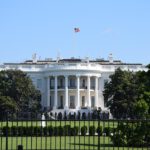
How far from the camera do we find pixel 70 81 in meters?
111

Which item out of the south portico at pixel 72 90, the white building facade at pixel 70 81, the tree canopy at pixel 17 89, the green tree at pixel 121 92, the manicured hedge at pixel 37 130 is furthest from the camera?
the south portico at pixel 72 90

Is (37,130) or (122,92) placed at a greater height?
(122,92)

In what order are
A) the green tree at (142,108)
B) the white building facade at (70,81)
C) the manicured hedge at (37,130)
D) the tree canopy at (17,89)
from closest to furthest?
the manicured hedge at (37,130)
the green tree at (142,108)
the tree canopy at (17,89)
the white building facade at (70,81)

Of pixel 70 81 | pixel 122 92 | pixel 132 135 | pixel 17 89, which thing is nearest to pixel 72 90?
pixel 70 81

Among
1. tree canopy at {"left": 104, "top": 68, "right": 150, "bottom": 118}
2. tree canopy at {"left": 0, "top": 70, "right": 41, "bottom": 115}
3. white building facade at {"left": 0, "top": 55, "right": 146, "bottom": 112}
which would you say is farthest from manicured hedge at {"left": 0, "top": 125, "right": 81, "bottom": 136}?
→ white building facade at {"left": 0, "top": 55, "right": 146, "bottom": 112}

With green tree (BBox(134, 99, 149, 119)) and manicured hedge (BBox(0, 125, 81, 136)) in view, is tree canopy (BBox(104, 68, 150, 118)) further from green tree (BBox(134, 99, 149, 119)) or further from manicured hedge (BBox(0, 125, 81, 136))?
manicured hedge (BBox(0, 125, 81, 136))

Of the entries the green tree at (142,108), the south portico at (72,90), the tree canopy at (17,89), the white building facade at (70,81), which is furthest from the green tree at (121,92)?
the green tree at (142,108)

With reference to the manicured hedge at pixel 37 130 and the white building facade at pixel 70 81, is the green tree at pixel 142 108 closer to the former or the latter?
the manicured hedge at pixel 37 130

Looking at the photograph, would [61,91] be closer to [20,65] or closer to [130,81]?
[20,65]

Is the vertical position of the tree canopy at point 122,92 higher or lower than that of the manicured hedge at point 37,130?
higher

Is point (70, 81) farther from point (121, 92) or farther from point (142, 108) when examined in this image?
point (142, 108)

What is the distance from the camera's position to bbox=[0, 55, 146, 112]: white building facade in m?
108

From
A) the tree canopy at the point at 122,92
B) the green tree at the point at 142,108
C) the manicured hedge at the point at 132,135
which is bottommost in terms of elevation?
the manicured hedge at the point at 132,135

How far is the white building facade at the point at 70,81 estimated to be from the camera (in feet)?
353
